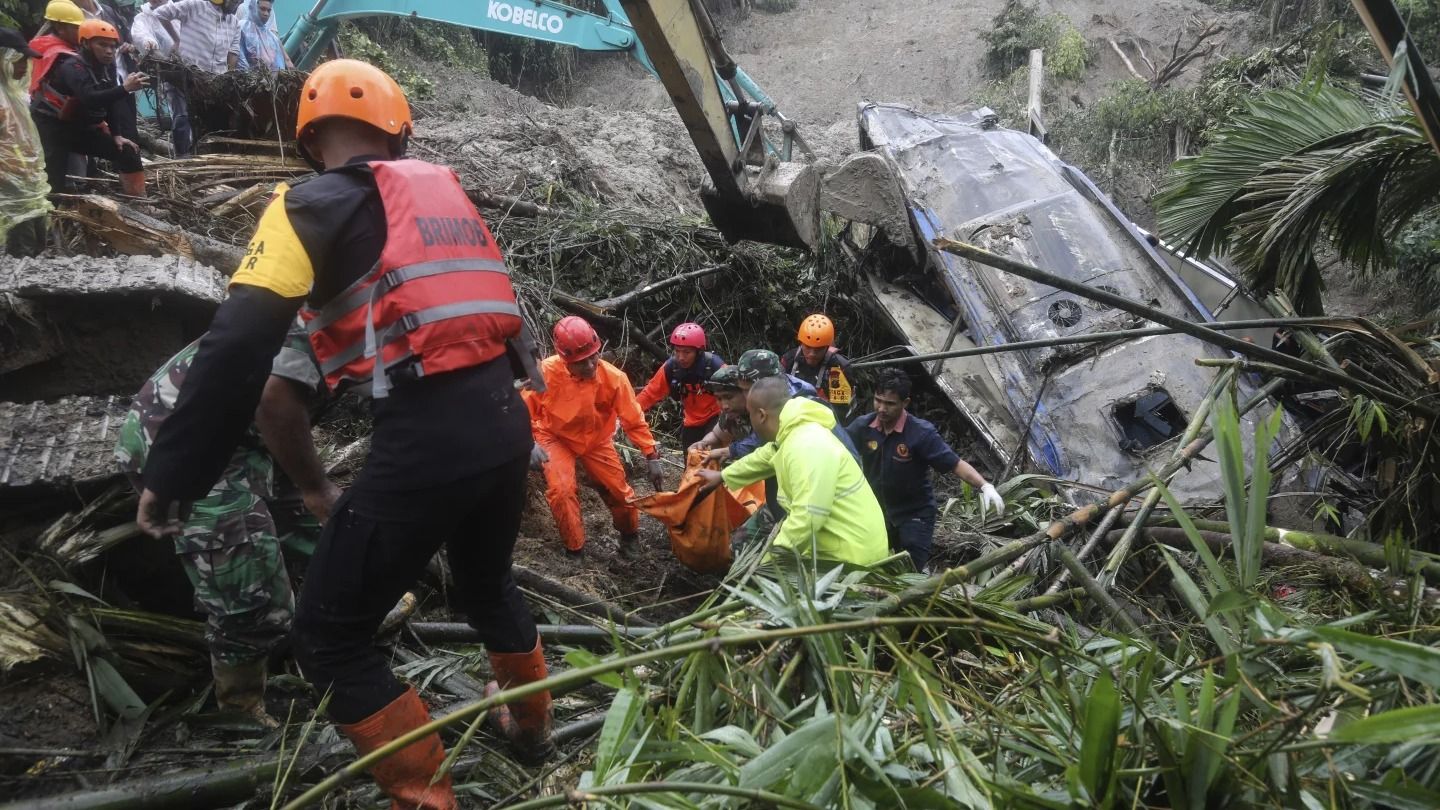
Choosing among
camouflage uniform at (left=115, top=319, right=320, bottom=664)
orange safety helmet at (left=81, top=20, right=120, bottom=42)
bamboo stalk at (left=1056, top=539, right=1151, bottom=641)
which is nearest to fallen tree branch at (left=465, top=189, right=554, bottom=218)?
orange safety helmet at (left=81, top=20, right=120, bottom=42)

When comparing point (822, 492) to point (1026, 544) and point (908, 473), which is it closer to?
point (1026, 544)

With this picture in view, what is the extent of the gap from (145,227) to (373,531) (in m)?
3.45

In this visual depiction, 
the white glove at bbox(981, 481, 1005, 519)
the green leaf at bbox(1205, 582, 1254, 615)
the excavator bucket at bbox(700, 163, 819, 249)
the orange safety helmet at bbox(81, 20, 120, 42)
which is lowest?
the white glove at bbox(981, 481, 1005, 519)

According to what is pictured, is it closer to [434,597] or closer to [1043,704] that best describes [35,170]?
[434,597]

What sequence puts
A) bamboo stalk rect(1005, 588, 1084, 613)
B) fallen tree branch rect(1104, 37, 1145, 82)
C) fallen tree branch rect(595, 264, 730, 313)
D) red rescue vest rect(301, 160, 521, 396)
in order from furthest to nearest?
fallen tree branch rect(1104, 37, 1145, 82) < fallen tree branch rect(595, 264, 730, 313) < bamboo stalk rect(1005, 588, 1084, 613) < red rescue vest rect(301, 160, 521, 396)

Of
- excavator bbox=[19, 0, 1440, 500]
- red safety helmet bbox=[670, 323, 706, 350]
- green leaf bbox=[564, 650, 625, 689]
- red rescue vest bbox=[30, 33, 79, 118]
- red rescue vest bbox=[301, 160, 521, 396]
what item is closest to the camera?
green leaf bbox=[564, 650, 625, 689]

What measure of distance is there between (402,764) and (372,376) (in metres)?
0.93

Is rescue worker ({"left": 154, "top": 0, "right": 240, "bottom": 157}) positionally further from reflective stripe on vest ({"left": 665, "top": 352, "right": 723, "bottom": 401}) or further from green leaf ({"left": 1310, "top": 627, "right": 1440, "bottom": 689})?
green leaf ({"left": 1310, "top": 627, "right": 1440, "bottom": 689})

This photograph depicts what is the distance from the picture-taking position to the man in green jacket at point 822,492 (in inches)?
128

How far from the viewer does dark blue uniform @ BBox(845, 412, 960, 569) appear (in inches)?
188

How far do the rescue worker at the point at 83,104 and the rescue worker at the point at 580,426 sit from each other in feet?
9.96

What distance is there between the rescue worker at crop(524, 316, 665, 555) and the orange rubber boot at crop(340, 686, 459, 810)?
108 inches

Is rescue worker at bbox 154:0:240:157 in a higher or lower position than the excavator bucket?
higher

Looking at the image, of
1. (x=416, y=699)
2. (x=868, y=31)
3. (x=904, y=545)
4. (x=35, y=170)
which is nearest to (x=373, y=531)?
(x=416, y=699)
